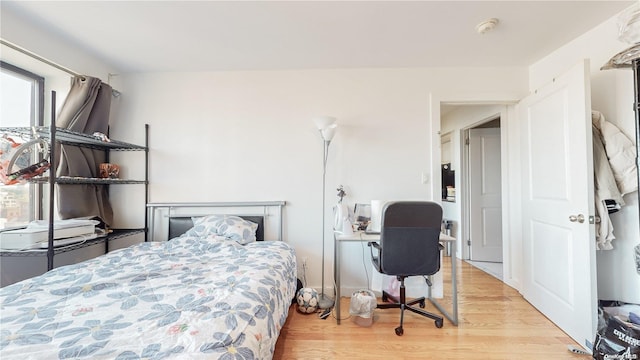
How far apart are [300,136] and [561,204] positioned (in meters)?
2.31

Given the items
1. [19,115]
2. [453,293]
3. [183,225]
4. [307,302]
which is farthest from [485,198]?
[19,115]

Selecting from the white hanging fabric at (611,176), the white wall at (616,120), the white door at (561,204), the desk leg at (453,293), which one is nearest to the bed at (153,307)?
the desk leg at (453,293)

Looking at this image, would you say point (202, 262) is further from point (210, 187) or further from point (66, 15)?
point (66, 15)

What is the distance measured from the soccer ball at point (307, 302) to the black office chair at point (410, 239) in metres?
0.70

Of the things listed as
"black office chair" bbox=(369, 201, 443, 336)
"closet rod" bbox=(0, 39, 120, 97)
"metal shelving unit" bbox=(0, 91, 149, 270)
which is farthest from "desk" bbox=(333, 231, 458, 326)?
"closet rod" bbox=(0, 39, 120, 97)

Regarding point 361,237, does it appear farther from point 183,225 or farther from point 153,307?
point 183,225

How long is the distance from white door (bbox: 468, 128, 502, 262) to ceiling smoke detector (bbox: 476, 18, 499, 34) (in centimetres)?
216

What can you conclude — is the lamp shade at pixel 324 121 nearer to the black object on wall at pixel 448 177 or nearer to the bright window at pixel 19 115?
the bright window at pixel 19 115

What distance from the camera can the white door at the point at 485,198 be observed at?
145 inches

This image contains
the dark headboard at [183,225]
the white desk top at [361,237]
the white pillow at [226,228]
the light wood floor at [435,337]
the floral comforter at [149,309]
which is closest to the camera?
the floral comforter at [149,309]

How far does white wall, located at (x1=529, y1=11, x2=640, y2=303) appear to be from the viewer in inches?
69.1

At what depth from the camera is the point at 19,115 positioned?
2100mm

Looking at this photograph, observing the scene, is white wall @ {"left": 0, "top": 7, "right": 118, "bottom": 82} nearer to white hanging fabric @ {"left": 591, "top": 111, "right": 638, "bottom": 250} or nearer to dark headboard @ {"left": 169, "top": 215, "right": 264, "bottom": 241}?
dark headboard @ {"left": 169, "top": 215, "right": 264, "bottom": 241}

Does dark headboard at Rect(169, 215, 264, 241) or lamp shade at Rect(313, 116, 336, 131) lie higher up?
lamp shade at Rect(313, 116, 336, 131)
